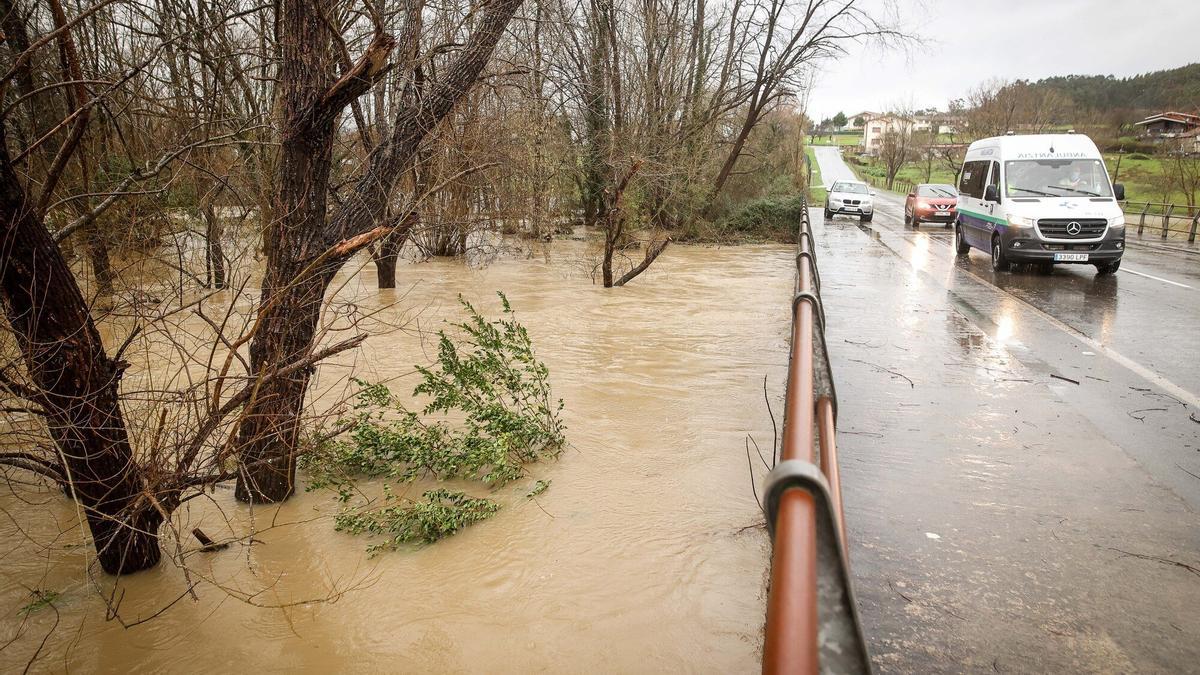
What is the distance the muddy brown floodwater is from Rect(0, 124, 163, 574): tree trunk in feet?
1.34

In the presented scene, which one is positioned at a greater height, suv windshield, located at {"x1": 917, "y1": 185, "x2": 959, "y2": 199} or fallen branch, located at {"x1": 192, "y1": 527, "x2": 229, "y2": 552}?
suv windshield, located at {"x1": 917, "y1": 185, "x2": 959, "y2": 199}

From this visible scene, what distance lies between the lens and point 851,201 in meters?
27.8

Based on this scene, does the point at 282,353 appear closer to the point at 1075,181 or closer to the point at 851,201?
the point at 1075,181

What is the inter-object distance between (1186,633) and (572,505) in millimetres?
3378

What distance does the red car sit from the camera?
83.0ft

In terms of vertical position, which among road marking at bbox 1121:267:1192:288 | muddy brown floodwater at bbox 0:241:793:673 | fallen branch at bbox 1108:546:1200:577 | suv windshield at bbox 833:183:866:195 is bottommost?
muddy brown floodwater at bbox 0:241:793:673

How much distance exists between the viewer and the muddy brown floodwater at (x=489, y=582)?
3.66m

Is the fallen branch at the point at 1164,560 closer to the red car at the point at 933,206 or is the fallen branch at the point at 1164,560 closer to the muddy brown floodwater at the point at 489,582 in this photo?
the muddy brown floodwater at the point at 489,582

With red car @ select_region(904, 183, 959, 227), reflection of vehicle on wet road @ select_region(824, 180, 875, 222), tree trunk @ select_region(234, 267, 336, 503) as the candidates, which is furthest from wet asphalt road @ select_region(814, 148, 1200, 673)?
reflection of vehicle on wet road @ select_region(824, 180, 875, 222)

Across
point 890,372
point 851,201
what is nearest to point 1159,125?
point 851,201

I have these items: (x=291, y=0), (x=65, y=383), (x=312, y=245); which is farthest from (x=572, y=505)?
(x=291, y=0)

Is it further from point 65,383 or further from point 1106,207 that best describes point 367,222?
point 1106,207

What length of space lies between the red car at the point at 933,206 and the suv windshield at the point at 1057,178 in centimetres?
1219

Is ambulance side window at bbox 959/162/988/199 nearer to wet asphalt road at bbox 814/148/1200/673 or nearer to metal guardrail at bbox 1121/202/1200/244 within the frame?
wet asphalt road at bbox 814/148/1200/673
